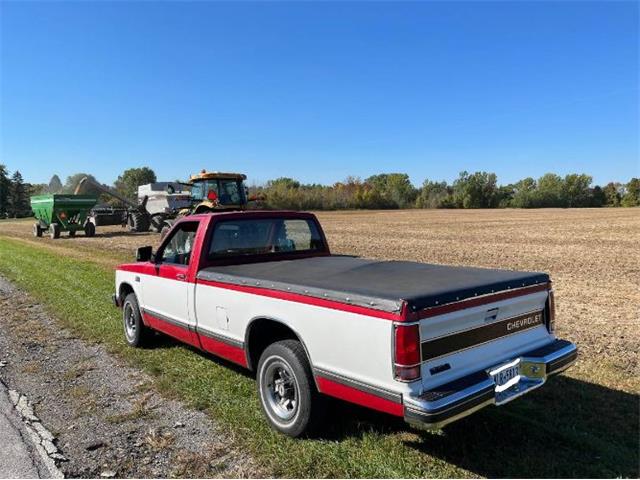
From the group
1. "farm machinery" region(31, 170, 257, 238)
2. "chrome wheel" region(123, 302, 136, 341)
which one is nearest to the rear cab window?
"chrome wheel" region(123, 302, 136, 341)

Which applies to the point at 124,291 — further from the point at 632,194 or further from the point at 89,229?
the point at 632,194

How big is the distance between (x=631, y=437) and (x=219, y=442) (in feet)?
10.0

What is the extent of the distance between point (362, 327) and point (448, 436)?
4.33 ft

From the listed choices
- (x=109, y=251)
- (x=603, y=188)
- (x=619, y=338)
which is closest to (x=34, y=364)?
(x=619, y=338)

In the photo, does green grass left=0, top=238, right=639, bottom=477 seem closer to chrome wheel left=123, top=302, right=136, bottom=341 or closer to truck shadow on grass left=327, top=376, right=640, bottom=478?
truck shadow on grass left=327, top=376, right=640, bottom=478

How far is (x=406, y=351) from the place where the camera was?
2975 mm

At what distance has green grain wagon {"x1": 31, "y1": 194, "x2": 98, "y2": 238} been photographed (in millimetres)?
27672

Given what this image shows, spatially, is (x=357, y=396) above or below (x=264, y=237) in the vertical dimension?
below

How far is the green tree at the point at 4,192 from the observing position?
275 feet

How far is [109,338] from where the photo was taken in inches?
263

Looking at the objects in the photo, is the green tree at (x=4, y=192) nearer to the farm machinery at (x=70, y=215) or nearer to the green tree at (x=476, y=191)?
the farm machinery at (x=70, y=215)

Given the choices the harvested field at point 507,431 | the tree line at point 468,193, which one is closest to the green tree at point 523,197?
the tree line at point 468,193

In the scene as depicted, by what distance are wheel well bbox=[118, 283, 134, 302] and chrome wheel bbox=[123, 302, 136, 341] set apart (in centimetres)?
22

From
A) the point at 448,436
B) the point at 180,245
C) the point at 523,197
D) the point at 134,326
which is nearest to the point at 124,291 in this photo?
the point at 134,326
